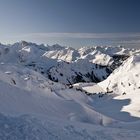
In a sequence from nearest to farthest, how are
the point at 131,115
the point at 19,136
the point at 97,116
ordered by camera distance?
the point at 19,136, the point at 97,116, the point at 131,115

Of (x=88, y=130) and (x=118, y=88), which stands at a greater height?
(x=88, y=130)

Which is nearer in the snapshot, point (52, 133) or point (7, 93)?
point (52, 133)

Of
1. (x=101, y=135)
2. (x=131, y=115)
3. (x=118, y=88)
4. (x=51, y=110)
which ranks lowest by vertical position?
(x=118, y=88)

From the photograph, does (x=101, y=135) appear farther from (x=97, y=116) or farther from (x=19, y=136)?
(x=97, y=116)

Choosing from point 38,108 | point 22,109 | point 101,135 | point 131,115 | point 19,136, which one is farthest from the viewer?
point 131,115

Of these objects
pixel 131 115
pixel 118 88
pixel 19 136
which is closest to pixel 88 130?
pixel 19 136

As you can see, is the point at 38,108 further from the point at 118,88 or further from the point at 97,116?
the point at 118,88

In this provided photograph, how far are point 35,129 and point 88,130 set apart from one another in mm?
4610

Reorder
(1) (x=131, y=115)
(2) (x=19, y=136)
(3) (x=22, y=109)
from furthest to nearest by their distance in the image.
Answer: (1) (x=131, y=115)
(3) (x=22, y=109)
(2) (x=19, y=136)

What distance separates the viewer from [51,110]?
43.9 metres

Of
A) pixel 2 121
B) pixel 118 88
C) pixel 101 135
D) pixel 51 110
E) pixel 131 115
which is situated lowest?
pixel 118 88

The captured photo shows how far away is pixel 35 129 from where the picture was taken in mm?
20797

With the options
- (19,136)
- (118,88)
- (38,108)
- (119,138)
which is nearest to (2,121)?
(19,136)

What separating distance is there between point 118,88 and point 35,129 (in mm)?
161153
